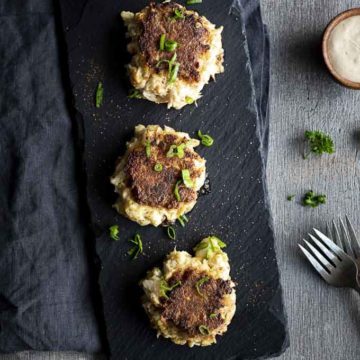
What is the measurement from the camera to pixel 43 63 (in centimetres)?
447

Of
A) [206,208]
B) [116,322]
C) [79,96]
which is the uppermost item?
[79,96]

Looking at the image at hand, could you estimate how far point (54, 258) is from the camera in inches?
175

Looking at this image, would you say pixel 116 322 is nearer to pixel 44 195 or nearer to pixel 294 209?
pixel 44 195

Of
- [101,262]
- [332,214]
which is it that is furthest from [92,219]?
[332,214]

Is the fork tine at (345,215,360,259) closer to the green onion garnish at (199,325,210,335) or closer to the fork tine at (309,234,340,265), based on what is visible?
the fork tine at (309,234,340,265)

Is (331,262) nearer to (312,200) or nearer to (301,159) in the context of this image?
(312,200)

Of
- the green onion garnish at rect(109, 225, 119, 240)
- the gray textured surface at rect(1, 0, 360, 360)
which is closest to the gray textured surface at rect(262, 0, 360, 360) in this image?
the gray textured surface at rect(1, 0, 360, 360)

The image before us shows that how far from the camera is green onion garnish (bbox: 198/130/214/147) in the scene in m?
4.45

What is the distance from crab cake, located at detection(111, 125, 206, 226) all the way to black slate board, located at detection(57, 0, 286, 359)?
16cm

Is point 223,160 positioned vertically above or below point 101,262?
above

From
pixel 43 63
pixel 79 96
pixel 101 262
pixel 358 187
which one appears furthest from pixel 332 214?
pixel 43 63

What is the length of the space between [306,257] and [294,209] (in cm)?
38

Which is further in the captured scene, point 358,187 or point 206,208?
point 358,187

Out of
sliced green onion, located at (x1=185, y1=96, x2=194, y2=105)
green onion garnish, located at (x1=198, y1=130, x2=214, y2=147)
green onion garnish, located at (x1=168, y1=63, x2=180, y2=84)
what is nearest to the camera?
green onion garnish, located at (x1=168, y1=63, x2=180, y2=84)
